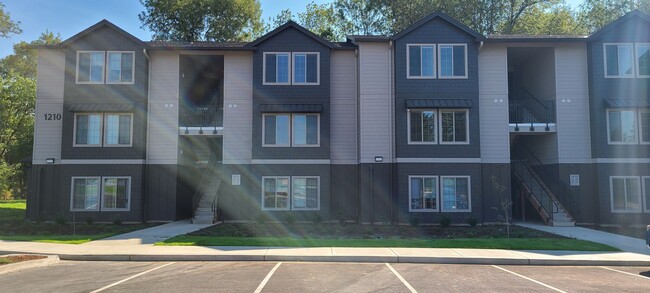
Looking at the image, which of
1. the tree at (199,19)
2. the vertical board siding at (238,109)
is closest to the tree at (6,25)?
the tree at (199,19)

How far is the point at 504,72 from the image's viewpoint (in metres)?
22.4

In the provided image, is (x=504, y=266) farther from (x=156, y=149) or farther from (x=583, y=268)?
(x=156, y=149)

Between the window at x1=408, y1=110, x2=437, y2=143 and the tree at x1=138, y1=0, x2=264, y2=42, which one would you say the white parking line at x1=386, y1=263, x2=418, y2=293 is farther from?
the tree at x1=138, y1=0, x2=264, y2=42

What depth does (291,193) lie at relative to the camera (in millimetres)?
22312

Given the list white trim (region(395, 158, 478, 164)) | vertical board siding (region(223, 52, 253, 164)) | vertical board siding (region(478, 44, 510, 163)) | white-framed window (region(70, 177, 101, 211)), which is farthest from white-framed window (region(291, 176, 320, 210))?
white-framed window (region(70, 177, 101, 211))

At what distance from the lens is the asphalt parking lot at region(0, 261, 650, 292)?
905 centimetres

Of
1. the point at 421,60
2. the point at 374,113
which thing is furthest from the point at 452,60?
the point at 374,113

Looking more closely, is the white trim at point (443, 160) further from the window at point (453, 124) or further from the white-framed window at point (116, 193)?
the white-framed window at point (116, 193)

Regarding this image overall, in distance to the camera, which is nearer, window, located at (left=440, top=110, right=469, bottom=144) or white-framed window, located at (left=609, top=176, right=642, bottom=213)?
white-framed window, located at (left=609, top=176, right=642, bottom=213)

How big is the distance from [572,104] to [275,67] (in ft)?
47.6

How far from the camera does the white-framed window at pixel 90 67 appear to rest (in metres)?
22.6

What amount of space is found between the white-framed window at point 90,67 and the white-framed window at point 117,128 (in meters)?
1.98

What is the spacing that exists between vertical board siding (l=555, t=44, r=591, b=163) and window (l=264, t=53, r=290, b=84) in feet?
43.3

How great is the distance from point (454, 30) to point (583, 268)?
13.2 metres
